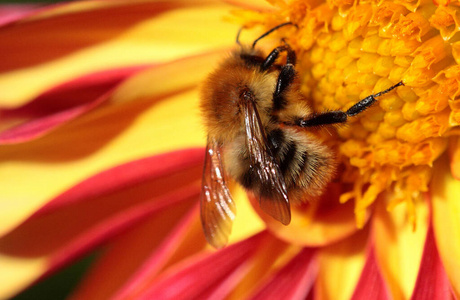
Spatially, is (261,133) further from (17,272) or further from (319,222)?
(17,272)

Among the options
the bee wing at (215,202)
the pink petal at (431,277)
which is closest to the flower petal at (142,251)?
the bee wing at (215,202)

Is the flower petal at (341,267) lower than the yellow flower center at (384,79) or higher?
lower

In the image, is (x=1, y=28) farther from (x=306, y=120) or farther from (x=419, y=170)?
(x=419, y=170)

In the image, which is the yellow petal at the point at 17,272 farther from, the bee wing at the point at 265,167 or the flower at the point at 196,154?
the bee wing at the point at 265,167

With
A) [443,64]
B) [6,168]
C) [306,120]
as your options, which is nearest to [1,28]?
[6,168]

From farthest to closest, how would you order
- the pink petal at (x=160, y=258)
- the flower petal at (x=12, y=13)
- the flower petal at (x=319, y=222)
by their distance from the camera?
the pink petal at (x=160, y=258)
the flower petal at (x=12, y=13)
the flower petal at (x=319, y=222)

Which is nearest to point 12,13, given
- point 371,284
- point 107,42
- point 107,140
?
point 107,42
